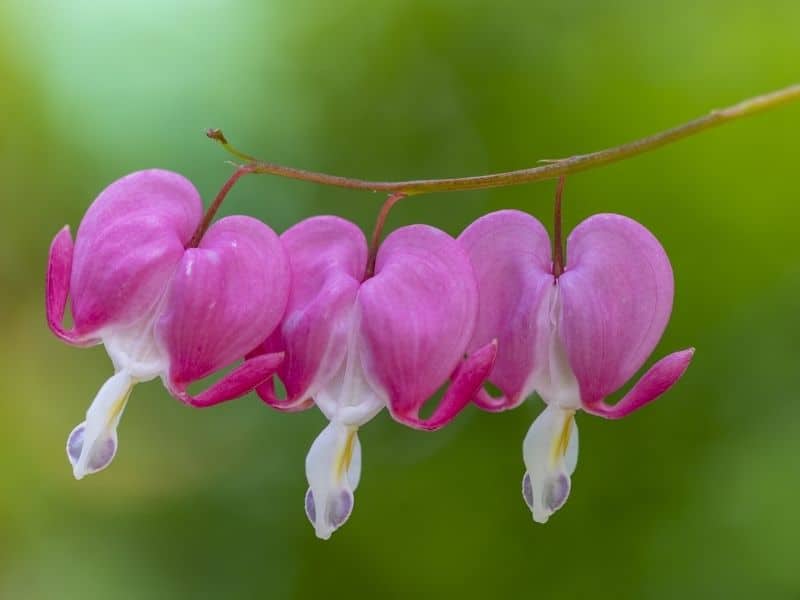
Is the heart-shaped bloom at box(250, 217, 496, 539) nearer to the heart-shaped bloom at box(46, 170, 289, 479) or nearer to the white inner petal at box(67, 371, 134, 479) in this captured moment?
the heart-shaped bloom at box(46, 170, 289, 479)

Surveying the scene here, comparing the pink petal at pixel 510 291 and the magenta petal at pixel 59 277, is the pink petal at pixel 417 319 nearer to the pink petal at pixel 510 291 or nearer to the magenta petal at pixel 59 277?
the pink petal at pixel 510 291

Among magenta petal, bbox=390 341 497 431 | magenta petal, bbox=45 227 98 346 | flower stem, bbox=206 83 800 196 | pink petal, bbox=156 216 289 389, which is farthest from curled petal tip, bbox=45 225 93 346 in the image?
magenta petal, bbox=390 341 497 431

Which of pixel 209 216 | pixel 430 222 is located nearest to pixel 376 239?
pixel 209 216

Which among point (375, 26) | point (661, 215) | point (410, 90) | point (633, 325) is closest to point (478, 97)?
point (410, 90)

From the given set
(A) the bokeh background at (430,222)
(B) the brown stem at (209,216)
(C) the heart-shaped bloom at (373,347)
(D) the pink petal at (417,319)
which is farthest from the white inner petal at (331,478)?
(A) the bokeh background at (430,222)

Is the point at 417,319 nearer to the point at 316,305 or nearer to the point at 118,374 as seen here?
the point at 316,305

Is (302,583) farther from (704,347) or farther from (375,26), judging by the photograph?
(375,26)
